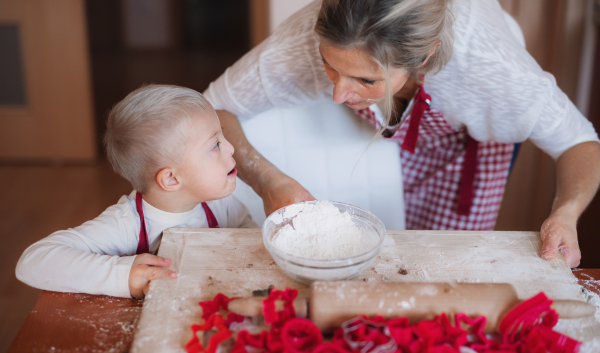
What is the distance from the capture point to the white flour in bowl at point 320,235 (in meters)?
0.91

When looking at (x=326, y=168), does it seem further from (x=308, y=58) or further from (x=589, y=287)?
(x=589, y=287)

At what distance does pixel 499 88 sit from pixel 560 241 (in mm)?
391

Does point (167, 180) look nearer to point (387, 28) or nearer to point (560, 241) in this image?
point (387, 28)

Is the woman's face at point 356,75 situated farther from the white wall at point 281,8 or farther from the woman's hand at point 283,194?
the white wall at point 281,8

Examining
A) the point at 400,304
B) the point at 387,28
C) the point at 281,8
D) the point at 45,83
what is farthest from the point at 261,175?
the point at 45,83

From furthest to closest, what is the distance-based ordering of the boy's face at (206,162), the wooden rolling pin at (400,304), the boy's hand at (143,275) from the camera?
the boy's face at (206,162) < the boy's hand at (143,275) < the wooden rolling pin at (400,304)

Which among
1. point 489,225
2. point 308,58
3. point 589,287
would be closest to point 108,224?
point 308,58

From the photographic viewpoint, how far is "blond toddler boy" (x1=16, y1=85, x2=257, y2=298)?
91 centimetres

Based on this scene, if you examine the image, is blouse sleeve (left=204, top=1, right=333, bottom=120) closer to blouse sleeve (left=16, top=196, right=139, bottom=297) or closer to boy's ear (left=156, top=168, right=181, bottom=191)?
boy's ear (left=156, top=168, right=181, bottom=191)

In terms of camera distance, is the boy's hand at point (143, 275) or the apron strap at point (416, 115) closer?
the boy's hand at point (143, 275)

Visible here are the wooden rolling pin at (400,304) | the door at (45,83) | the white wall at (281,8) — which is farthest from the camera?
the door at (45,83)

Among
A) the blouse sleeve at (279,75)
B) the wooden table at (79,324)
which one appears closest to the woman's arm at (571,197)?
the wooden table at (79,324)

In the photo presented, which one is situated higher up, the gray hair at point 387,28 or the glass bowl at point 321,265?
the gray hair at point 387,28

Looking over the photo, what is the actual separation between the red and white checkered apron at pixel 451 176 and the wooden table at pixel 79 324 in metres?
0.72
